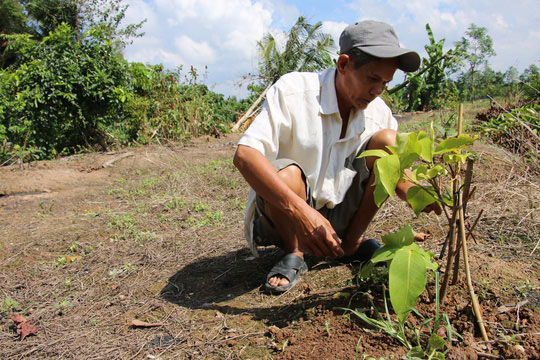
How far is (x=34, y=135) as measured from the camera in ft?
22.0

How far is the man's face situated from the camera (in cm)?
172

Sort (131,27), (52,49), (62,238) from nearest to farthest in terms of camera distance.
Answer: (62,238)
(52,49)
(131,27)

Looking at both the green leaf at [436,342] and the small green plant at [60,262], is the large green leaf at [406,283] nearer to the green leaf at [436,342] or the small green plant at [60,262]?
the green leaf at [436,342]

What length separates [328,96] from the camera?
1.93 meters

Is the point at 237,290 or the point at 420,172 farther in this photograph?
the point at 237,290

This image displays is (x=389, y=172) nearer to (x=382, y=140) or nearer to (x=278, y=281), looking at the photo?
(x=382, y=140)

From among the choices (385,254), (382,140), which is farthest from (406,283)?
(382,140)

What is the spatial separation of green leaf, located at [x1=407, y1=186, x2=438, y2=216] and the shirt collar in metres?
0.77

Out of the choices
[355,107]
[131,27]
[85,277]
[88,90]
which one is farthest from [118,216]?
[131,27]

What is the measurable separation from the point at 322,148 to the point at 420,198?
0.78 metres

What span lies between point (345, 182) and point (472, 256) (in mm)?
692

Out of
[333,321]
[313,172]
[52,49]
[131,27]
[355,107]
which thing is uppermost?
[131,27]

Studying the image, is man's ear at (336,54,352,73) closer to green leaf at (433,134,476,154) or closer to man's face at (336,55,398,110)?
man's face at (336,55,398,110)

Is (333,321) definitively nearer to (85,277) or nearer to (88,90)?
(85,277)
